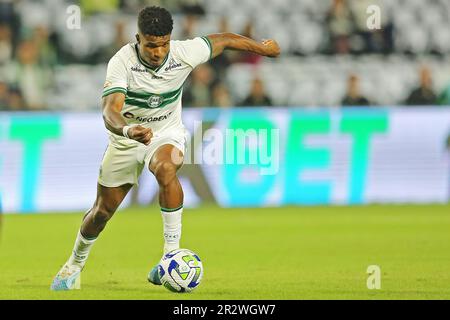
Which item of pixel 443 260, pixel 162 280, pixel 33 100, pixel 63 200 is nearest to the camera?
pixel 162 280

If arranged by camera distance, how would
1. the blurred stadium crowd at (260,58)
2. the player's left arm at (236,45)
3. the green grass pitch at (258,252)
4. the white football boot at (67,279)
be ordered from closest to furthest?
the green grass pitch at (258,252) → the white football boot at (67,279) → the player's left arm at (236,45) → the blurred stadium crowd at (260,58)

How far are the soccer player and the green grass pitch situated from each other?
1.57ft

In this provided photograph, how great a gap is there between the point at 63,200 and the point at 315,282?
24.2 ft

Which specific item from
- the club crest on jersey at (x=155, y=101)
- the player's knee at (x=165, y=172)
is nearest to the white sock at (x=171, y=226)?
the player's knee at (x=165, y=172)

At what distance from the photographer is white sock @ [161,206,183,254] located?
812 centimetres

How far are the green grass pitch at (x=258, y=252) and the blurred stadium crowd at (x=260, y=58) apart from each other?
7.73 feet

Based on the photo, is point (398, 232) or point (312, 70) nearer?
point (398, 232)

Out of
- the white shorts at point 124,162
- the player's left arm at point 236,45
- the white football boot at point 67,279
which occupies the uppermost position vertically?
the player's left arm at point 236,45

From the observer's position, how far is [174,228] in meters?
8.14

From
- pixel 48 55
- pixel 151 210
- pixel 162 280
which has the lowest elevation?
pixel 151 210

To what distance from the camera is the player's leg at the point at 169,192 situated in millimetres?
8039

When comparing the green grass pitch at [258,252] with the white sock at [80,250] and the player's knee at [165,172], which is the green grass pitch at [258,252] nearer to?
the white sock at [80,250]
